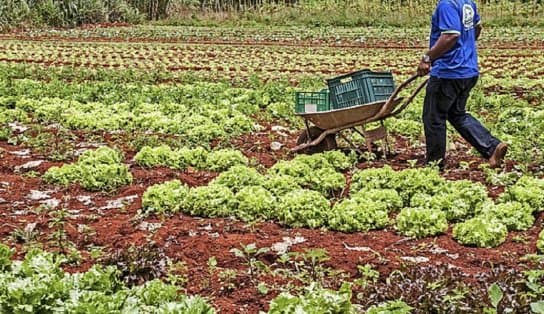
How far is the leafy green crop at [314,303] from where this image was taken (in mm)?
3662

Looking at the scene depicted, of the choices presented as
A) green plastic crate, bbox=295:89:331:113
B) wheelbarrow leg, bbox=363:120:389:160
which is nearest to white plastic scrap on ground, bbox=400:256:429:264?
wheelbarrow leg, bbox=363:120:389:160

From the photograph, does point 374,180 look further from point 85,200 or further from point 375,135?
point 85,200

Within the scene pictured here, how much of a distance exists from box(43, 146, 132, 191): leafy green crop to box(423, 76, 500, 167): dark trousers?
9.68 feet

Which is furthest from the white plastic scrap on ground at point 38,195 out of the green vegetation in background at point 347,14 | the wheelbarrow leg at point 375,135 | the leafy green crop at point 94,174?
the green vegetation in background at point 347,14

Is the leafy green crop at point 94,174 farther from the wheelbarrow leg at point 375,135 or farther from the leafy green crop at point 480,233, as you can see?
the leafy green crop at point 480,233

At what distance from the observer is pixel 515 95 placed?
39.0ft

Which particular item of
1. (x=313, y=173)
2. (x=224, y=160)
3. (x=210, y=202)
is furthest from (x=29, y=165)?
(x=313, y=173)

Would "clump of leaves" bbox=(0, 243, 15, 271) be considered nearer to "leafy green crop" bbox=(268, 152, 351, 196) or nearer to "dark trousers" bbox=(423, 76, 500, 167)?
"leafy green crop" bbox=(268, 152, 351, 196)

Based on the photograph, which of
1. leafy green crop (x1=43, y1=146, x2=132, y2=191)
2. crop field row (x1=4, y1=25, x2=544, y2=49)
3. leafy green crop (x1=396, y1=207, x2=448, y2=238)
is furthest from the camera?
crop field row (x1=4, y1=25, x2=544, y2=49)

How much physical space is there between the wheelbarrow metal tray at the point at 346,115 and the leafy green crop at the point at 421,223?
1.98m

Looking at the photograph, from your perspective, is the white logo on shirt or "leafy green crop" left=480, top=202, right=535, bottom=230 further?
the white logo on shirt

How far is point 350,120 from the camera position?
24.4 ft

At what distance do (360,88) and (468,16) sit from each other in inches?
51.9

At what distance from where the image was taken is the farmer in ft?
21.6
